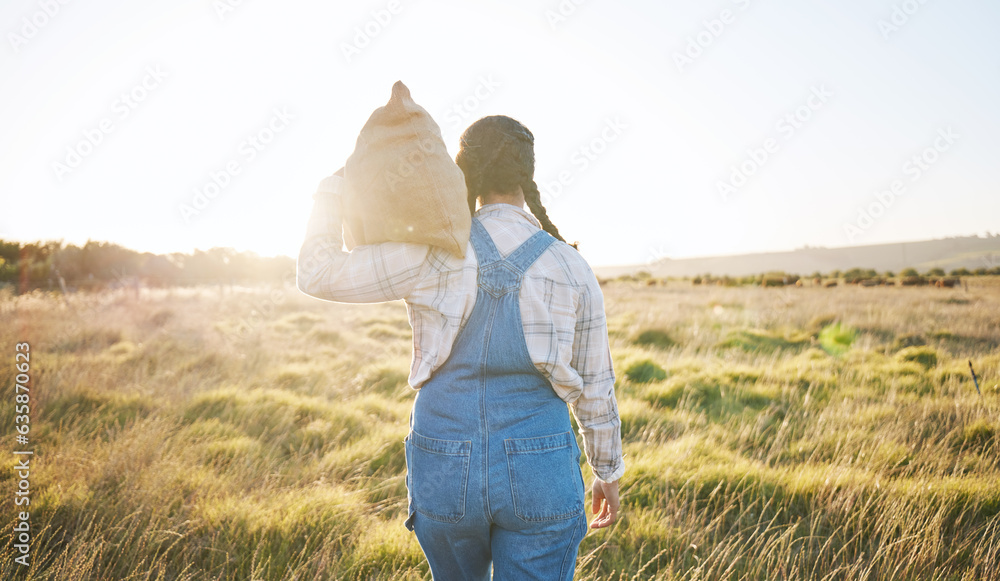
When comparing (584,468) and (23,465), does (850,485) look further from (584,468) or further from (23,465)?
(23,465)

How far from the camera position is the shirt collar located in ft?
4.65

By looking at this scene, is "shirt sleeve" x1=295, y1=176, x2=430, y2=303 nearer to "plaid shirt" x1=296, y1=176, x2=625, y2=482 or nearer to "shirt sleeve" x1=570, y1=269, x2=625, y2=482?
"plaid shirt" x1=296, y1=176, x2=625, y2=482

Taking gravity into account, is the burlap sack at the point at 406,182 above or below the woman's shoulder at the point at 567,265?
above

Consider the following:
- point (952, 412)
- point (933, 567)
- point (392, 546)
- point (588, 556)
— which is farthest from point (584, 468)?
point (952, 412)

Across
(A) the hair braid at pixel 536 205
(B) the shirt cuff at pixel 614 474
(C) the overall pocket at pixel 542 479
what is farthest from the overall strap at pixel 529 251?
(B) the shirt cuff at pixel 614 474

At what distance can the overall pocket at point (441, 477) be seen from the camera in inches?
49.3

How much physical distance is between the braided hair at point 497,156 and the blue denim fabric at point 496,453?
20 cm

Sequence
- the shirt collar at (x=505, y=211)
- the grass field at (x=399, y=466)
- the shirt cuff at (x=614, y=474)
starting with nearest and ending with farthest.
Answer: the shirt collar at (x=505, y=211) → the shirt cuff at (x=614, y=474) → the grass field at (x=399, y=466)

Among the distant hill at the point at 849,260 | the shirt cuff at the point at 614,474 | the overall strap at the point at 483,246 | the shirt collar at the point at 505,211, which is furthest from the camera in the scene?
the distant hill at the point at 849,260

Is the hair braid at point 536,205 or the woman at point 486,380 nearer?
the woman at point 486,380

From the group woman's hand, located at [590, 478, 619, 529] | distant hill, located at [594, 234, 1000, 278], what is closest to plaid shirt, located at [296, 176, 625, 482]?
woman's hand, located at [590, 478, 619, 529]

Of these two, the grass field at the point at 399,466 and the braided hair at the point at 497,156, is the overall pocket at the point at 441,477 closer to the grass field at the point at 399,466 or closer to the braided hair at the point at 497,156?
the braided hair at the point at 497,156

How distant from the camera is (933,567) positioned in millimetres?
2576

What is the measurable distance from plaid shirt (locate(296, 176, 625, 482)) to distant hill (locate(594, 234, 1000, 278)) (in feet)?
195
